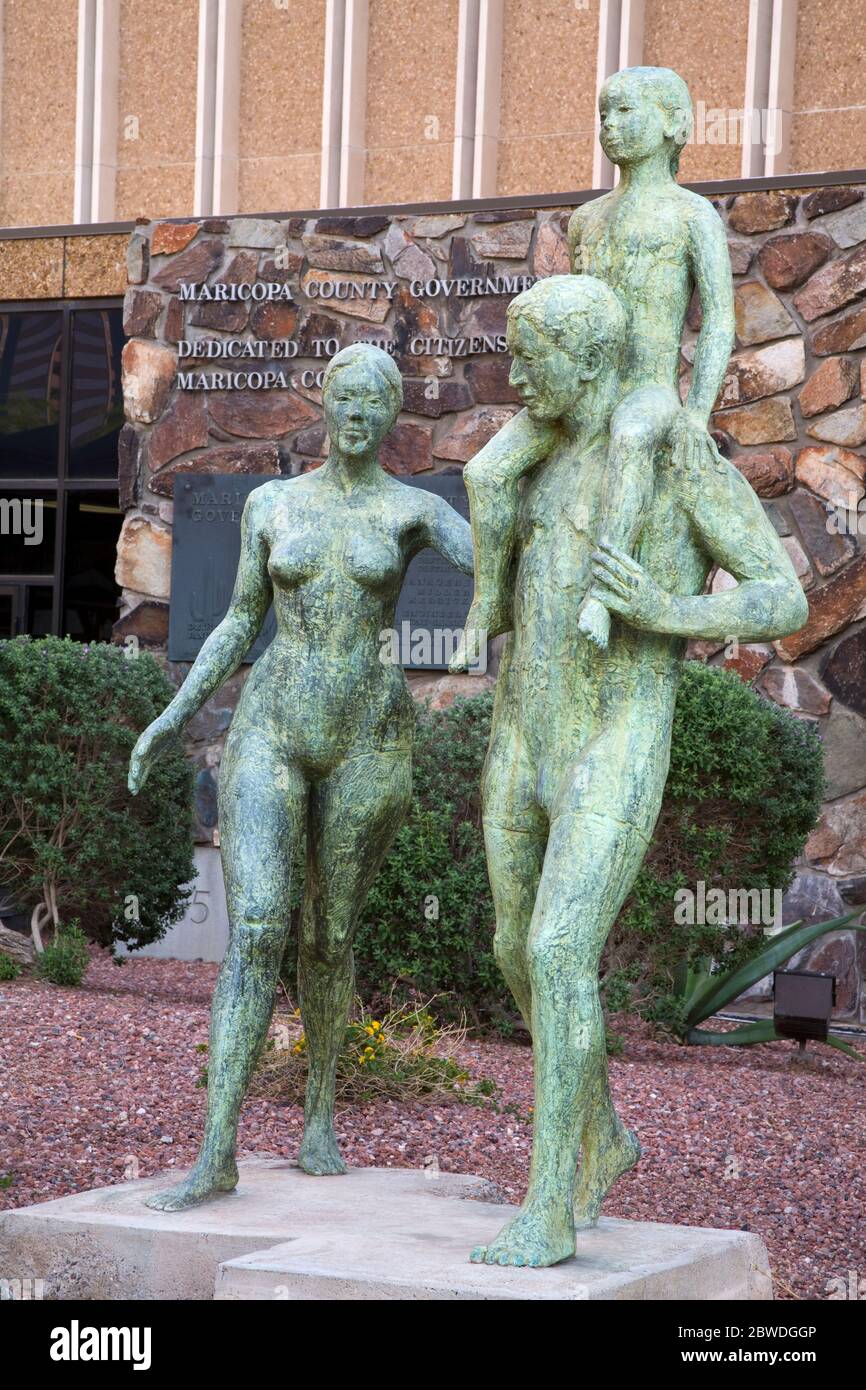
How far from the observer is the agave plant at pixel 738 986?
26.9 feet

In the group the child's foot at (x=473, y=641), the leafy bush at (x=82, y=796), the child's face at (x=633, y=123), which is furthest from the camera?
the leafy bush at (x=82, y=796)

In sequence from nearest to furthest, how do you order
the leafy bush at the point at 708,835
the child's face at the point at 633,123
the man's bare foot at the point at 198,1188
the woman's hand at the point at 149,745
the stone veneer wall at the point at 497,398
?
the child's face at the point at 633,123
the man's bare foot at the point at 198,1188
the woman's hand at the point at 149,745
the leafy bush at the point at 708,835
the stone veneer wall at the point at 497,398

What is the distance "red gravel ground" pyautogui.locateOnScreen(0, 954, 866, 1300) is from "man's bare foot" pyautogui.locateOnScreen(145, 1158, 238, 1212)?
929mm

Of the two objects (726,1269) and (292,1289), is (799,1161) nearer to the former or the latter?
(726,1269)

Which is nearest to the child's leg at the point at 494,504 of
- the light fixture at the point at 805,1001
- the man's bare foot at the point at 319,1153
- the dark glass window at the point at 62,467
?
the man's bare foot at the point at 319,1153

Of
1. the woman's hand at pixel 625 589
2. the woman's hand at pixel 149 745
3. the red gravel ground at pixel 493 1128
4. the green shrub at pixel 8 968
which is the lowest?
the red gravel ground at pixel 493 1128

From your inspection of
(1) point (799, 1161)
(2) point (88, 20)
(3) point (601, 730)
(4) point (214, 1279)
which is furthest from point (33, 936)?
(2) point (88, 20)

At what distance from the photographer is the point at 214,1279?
431cm

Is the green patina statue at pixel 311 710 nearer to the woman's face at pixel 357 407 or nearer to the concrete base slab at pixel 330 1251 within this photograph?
the woman's face at pixel 357 407

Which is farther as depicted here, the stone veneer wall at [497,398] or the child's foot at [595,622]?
the stone veneer wall at [497,398]

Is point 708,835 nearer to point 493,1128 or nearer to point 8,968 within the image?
point 493,1128

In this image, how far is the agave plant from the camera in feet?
26.9

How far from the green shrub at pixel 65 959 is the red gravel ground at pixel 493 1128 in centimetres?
52

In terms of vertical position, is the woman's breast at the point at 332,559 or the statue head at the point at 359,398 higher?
the statue head at the point at 359,398
